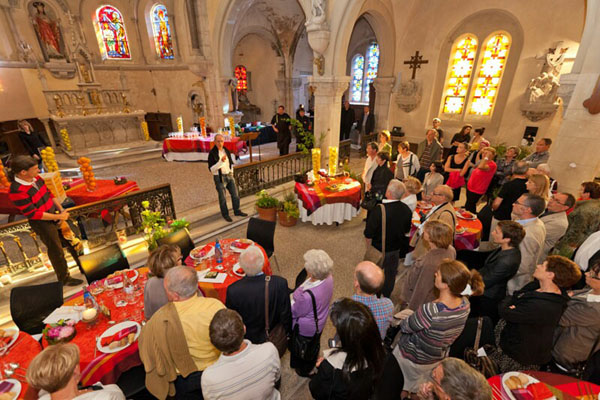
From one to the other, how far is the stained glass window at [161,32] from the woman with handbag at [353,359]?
14.5m

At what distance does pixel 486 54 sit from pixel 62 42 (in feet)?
53.0

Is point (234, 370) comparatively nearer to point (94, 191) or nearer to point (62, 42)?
point (94, 191)

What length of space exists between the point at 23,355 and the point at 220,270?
1743mm

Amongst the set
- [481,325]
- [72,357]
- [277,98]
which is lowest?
[481,325]

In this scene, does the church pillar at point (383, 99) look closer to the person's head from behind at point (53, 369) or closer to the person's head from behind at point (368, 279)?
the person's head from behind at point (368, 279)

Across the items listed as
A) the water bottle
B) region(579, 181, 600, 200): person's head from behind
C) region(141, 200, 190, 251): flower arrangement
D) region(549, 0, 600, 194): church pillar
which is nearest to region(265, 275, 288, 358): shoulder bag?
the water bottle

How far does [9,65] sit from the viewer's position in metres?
9.76

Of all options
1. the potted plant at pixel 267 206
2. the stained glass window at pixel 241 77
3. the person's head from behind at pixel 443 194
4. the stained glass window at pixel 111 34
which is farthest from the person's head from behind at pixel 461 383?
the stained glass window at pixel 241 77

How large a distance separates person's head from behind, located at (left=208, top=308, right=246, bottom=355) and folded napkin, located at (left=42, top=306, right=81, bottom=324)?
5.99 feet

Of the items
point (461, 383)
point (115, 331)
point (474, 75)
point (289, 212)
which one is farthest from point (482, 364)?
point (474, 75)

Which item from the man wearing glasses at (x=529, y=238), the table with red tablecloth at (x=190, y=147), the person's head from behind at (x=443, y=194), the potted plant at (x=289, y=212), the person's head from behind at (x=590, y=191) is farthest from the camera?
the table with red tablecloth at (x=190, y=147)

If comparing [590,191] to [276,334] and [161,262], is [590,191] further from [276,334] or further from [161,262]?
[161,262]

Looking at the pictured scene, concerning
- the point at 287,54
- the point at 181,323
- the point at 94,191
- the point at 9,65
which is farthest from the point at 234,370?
the point at 287,54

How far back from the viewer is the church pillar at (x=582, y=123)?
4.45 m
